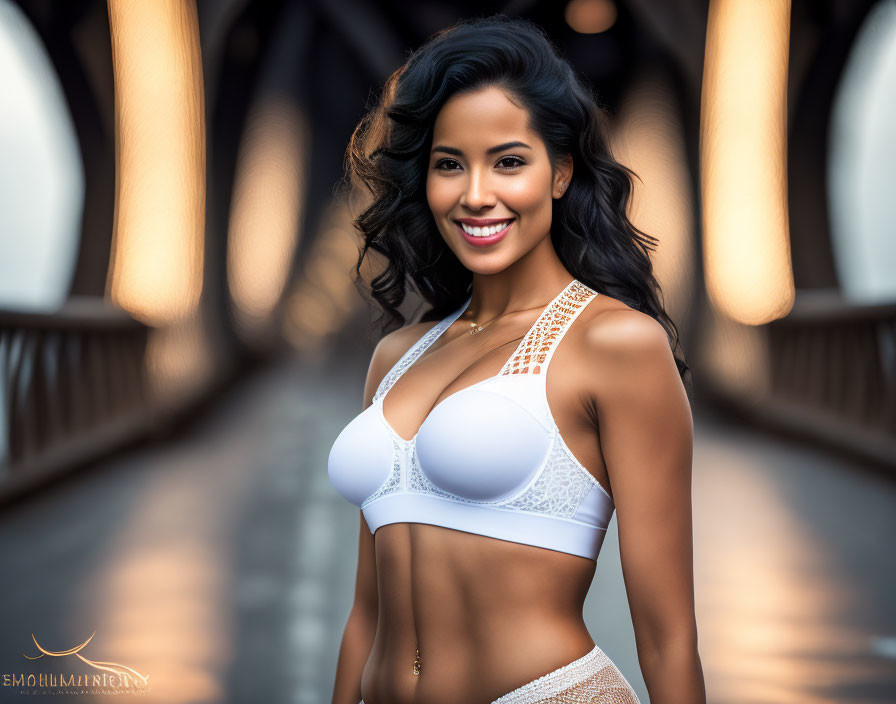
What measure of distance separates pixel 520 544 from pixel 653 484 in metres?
0.22

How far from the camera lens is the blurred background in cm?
357

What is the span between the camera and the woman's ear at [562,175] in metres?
1.62

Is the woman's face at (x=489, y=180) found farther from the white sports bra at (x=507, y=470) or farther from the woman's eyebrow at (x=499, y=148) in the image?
the white sports bra at (x=507, y=470)

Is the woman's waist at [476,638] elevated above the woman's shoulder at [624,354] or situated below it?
below

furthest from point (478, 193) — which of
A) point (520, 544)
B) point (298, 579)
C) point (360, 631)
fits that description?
point (298, 579)

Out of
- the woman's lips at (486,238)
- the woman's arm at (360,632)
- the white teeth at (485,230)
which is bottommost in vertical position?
the woman's arm at (360,632)

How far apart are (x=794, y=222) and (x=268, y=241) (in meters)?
7.99

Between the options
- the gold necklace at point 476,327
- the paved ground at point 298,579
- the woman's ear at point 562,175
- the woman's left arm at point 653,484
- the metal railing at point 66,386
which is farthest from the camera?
the metal railing at point 66,386

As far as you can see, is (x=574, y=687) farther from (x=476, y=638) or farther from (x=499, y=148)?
(x=499, y=148)

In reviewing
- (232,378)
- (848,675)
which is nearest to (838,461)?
(848,675)

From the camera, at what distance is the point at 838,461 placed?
5.29 metres

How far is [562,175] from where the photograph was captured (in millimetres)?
1636

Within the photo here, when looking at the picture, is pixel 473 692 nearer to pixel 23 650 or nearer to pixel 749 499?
pixel 23 650

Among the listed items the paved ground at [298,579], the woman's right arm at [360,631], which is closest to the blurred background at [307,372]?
the paved ground at [298,579]
